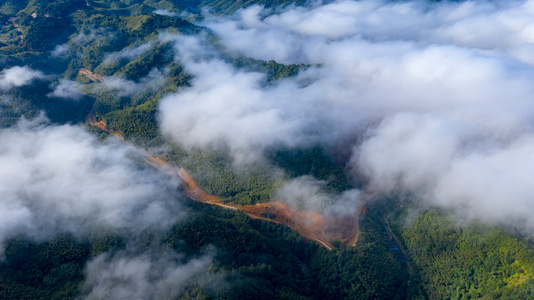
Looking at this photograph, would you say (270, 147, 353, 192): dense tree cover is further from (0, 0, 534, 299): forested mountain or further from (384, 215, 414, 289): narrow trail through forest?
(384, 215, 414, 289): narrow trail through forest

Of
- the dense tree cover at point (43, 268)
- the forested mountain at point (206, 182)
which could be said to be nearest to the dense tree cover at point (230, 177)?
the forested mountain at point (206, 182)

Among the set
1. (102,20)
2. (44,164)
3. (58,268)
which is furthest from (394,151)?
(102,20)

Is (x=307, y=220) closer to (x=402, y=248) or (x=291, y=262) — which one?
(x=291, y=262)

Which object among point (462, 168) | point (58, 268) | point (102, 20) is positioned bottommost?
point (462, 168)

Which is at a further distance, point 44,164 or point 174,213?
point 44,164

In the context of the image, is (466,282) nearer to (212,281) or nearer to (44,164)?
(212,281)

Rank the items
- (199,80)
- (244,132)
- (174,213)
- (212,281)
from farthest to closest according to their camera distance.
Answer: (199,80)
(244,132)
(174,213)
(212,281)

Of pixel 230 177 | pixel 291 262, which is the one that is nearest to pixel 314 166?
pixel 230 177
